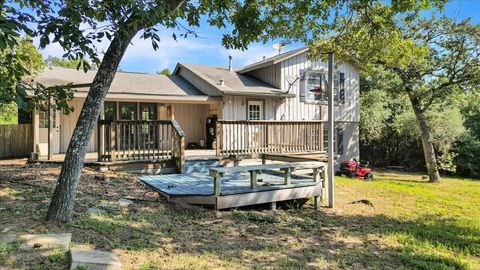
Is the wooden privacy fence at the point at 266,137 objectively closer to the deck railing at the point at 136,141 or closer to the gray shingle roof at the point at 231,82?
the deck railing at the point at 136,141

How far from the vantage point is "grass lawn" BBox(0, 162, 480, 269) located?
4.26 metres

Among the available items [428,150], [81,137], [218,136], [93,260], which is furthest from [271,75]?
[93,260]

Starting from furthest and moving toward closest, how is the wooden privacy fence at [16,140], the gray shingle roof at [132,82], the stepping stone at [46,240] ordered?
the gray shingle roof at [132,82] → the wooden privacy fence at [16,140] → the stepping stone at [46,240]

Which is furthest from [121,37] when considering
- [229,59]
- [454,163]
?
[454,163]

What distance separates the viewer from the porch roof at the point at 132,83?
1312 cm

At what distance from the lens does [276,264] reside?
14.3 feet

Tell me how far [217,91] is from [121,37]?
1043 centimetres

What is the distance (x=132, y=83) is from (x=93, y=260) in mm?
12567

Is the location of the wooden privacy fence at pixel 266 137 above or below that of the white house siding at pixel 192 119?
below

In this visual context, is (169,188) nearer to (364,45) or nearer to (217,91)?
(364,45)

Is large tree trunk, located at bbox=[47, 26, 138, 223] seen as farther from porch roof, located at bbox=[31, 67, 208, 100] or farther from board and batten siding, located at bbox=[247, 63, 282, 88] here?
board and batten siding, located at bbox=[247, 63, 282, 88]

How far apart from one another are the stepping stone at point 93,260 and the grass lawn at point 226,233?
5.4 inches

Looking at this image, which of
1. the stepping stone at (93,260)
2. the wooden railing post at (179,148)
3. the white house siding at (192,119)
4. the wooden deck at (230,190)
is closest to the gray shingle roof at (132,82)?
the white house siding at (192,119)

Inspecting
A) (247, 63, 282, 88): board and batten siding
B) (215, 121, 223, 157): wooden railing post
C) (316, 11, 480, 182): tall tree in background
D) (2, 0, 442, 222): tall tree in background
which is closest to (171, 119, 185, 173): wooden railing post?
(215, 121, 223, 157): wooden railing post
